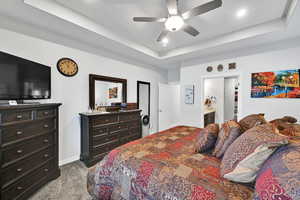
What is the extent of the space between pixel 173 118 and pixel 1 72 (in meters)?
4.51

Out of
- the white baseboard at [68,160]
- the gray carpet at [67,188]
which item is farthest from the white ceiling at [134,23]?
the gray carpet at [67,188]

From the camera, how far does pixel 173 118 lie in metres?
4.95

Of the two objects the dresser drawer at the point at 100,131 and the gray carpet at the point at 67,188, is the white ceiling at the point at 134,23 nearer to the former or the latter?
the dresser drawer at the point at 100,131

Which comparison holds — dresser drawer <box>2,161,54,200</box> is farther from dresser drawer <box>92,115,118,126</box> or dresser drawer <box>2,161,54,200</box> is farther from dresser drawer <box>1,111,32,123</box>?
dresser drawer <box>92,115,118,126</box>

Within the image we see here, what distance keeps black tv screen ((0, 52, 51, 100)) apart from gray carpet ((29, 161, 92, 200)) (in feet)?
4.39

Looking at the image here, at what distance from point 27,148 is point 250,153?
2400 mm

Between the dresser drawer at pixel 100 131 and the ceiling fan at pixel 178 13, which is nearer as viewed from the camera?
the ceiling fan at pixel 178 13

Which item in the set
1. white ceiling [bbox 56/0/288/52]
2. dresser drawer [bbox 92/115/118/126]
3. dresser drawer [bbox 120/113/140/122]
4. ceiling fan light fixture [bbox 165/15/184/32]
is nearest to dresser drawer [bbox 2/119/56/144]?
dresser drawer [bbox 92/115/118/126]

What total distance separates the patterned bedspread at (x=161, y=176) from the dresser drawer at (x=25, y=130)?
3.22 feet

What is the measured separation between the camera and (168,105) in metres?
4.76

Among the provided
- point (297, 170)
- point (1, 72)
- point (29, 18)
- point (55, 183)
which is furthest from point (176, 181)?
point (29, 18)

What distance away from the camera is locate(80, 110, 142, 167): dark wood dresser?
2.42 metres

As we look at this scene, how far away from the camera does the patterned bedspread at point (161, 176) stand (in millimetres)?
835

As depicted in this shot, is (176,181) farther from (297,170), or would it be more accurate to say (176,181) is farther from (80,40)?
(80,40)
